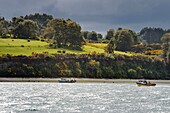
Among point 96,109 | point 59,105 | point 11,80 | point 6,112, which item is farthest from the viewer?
point 11,80

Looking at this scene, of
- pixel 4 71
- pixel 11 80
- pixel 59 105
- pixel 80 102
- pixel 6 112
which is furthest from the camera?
pixel 4 71

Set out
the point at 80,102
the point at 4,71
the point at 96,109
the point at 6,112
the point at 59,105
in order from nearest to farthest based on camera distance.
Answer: the point at 6,112 < the point at 96,109 < the point at 59,105 < the point at 80,102 < the point at 4,71

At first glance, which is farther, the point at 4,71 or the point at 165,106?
the point at 4,71

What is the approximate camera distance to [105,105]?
91.9 m

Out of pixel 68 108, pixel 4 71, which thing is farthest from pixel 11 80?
pixel 68 108

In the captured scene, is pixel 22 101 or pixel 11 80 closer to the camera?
pixel 22 101

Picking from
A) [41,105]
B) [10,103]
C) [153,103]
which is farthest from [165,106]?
[10,103]

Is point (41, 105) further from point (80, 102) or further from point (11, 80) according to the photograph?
point (11, 80)

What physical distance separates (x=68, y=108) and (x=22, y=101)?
1351 centimetres

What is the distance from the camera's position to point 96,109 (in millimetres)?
84812

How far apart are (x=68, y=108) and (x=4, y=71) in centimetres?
11784

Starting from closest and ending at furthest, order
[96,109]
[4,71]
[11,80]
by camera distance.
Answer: [96,109], [11,80], [4,71]

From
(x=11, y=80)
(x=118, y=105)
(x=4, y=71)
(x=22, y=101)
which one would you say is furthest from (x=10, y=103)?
(x=4, y=71)

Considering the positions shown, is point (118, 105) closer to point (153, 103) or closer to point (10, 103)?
point (153, 103)
